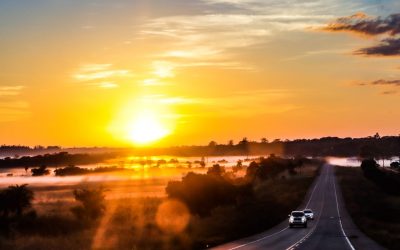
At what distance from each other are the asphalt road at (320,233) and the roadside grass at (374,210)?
1345 millimetres

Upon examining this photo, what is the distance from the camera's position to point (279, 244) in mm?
44750

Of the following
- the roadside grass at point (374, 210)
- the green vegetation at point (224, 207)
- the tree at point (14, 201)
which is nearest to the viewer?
the roadside grass at point (374, 210)

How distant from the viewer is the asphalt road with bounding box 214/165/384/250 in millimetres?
43750

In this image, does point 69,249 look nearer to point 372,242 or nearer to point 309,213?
point 372,242

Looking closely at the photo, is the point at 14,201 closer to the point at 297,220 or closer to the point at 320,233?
the point at 297,220

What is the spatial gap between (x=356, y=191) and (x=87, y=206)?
69881 millimetres

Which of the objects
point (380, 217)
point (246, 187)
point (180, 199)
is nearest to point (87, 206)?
point (180, 199)

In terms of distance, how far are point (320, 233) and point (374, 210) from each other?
47.6 meters

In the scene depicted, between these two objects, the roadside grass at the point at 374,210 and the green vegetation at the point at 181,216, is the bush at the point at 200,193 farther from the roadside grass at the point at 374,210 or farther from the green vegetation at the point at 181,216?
the roadside grass at the point at 374,210

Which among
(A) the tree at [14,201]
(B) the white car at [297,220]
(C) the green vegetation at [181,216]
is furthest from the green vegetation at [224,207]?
(A) the tree at [14,201]

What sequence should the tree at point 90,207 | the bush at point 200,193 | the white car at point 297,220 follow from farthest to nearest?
1. the tree at point 90,207
2. the bush at point 200,193
3. the white car at point 297,220

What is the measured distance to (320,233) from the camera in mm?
58844

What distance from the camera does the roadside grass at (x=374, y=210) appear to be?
57.2 m

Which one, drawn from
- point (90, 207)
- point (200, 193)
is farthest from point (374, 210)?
point (90, 207)
